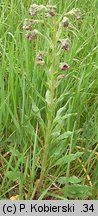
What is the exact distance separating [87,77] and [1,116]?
1.87 ft

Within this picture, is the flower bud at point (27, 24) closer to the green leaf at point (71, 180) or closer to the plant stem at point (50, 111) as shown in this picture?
the plant stem at point (50, 111)

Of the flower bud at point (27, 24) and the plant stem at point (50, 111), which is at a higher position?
the flower bud at point (27, 24)

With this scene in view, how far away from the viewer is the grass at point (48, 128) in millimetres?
1733

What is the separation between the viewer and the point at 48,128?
173 centimetres

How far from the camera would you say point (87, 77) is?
2240 millimetres

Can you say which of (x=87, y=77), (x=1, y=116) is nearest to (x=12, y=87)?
(x=1, y=116)

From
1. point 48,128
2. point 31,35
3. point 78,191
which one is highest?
point 31,35

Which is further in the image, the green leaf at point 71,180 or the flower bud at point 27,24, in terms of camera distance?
the green leaf at point 71,180

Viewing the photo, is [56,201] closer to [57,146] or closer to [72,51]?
[57,146]

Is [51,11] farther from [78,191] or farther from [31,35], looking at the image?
[78,191]

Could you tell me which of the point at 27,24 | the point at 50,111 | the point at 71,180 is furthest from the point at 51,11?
the point at 71,180

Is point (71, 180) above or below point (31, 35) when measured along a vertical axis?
below

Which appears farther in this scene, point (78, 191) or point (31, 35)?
point (78, 191)

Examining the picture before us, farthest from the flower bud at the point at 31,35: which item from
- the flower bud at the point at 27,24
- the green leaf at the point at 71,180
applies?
the green leaf at the point at 71,180
